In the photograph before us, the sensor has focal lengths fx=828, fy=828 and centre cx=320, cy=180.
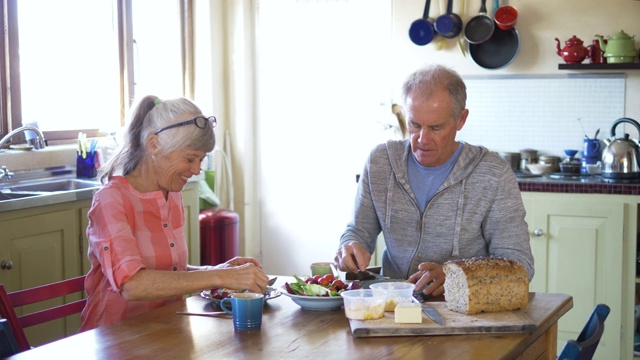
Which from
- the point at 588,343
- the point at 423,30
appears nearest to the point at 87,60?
the point at 423,30

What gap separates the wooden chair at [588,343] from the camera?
1.75 metres

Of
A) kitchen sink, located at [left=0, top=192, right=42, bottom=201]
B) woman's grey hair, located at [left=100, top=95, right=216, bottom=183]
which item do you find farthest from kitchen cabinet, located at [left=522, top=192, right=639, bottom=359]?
kitchen sink, located at [left=0, top=192, right=42, bottom=201]

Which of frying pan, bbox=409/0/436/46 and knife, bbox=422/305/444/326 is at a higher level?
frying pan, bbox=409/0/436/46

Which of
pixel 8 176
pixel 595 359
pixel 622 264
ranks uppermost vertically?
pixel 8 176

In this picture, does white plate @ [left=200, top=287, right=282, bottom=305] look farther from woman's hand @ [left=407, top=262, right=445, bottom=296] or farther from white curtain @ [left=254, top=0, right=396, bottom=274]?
white curtain @ [left=254, top=0, right=396, bottom=274]

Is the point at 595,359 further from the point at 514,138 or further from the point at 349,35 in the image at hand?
the point at 349,35

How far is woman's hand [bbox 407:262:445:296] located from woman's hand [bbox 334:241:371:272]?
0.19m

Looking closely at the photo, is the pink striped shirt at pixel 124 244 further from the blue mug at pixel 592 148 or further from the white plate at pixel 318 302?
the blue mug at pixel 592 148

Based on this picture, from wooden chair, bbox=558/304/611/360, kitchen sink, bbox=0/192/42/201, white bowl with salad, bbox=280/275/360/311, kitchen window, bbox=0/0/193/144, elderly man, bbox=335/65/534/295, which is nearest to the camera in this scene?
wooden chair, bbox=558/304/611/360

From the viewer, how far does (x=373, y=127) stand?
5180 millimetres

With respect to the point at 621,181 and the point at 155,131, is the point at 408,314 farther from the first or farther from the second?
the point at 621,181

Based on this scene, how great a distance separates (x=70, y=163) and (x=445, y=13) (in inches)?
90.3

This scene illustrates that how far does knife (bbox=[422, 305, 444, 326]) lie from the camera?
200 cm

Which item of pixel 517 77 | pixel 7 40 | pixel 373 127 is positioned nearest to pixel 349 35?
pixel 373 127
